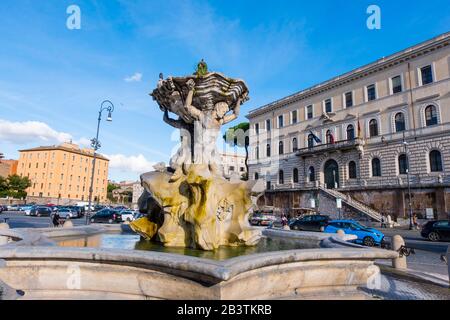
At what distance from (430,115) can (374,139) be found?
5957mm

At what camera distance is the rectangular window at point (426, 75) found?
29.7 m

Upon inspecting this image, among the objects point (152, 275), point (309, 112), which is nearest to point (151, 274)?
point (152, 275)

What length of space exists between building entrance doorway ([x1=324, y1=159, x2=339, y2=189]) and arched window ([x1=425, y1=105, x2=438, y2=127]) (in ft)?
36.2

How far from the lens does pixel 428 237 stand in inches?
693

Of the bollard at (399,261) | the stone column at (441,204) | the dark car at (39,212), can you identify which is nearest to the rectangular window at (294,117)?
the stone column at (441,204)

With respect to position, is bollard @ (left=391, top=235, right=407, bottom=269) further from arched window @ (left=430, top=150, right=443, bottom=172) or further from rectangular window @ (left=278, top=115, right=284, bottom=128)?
rectangular window @ (left=278, top=115, right=284, bottom=128)

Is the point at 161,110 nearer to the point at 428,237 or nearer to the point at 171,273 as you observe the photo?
the point at 171,273

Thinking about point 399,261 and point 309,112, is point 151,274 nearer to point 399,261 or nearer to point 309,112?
point 399,261

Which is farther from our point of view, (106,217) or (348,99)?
(348,99)

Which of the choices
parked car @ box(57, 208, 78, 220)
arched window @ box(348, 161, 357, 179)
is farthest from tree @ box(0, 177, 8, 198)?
arched window @ box(348, 161, 357, 179)

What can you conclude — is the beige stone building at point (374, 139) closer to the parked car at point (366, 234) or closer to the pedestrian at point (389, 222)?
the pedestrian at point (389, 222)

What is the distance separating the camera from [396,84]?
1281 inches

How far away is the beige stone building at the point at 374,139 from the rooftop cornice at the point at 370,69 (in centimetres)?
10

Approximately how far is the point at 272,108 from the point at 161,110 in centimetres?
4186
